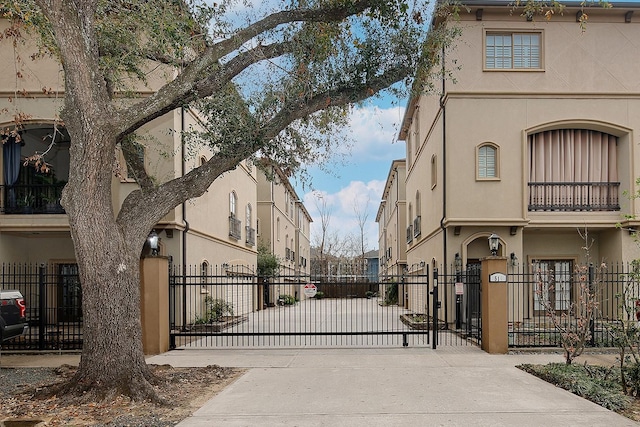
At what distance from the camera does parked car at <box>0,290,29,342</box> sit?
10.7 metres

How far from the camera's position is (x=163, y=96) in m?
8.85

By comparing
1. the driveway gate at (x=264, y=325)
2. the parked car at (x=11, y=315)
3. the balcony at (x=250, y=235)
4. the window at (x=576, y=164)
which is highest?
the window at (x=576, y=164)

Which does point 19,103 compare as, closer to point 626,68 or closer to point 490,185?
point 490,185

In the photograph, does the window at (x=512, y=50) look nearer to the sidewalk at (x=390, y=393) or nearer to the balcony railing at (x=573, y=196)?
the balcony railing at (x=573, y=196)

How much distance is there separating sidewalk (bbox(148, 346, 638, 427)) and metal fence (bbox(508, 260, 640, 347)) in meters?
1.36

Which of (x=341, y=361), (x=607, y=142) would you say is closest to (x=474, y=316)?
(x=341, y=361)

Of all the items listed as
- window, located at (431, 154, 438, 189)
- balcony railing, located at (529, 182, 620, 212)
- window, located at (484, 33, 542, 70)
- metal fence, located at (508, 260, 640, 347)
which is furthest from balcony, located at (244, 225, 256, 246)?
window, located at (484, 33, 542, 70)

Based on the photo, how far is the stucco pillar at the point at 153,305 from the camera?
483 inches

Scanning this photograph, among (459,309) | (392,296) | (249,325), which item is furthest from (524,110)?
(392,296)

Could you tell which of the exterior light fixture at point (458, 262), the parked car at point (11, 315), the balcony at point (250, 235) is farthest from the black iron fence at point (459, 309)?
the balcony at point (250, 235)

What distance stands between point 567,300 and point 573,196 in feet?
10.5

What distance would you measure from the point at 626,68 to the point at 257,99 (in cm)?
1197

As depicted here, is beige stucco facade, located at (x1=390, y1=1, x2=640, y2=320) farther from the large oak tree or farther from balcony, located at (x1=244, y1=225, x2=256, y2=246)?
balcony, located at (x1=244, y1=225, x2=256, y2=246)

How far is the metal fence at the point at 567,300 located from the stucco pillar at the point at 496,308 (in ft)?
1.31
